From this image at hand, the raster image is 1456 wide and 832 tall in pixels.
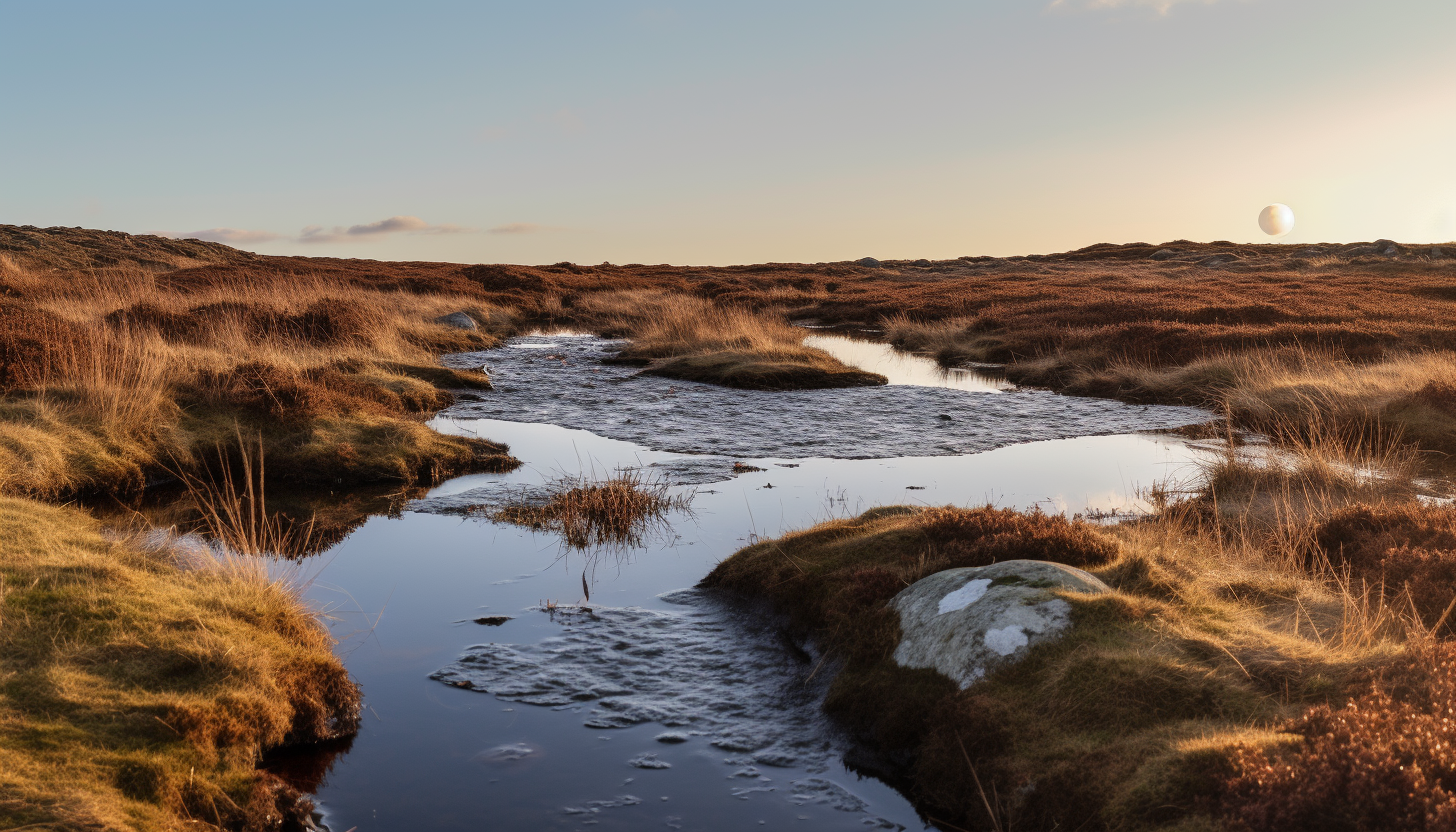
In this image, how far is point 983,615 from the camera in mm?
6203

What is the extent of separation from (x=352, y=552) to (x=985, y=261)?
91.6m

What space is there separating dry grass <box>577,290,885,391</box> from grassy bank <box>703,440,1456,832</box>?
12696 mm

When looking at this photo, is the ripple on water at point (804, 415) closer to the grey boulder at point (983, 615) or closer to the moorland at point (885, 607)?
the moorland at point (885, 607)

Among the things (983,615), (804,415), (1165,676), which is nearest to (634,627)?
(983,615)

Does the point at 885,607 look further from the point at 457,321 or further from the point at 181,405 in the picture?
the point at 457,321

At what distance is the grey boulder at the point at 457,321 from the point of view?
31.4 meters

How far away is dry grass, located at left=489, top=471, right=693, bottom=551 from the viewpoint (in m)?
10.5

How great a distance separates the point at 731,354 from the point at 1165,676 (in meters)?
18.6

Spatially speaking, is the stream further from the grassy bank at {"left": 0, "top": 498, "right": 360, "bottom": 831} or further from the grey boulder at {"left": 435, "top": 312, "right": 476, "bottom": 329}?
the grey boulder at {"left": 435, "top": 312, "right": 476, "bottom": 329}

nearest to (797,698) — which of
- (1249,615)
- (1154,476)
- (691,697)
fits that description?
(691,697)

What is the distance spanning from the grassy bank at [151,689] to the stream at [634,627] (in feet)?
1.39

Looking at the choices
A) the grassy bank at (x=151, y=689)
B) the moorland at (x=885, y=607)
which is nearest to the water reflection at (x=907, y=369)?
the moorland at (x=885, y=607)

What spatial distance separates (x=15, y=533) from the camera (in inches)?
314

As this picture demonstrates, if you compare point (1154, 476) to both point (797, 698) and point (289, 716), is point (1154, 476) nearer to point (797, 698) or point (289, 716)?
point (797, 698)
